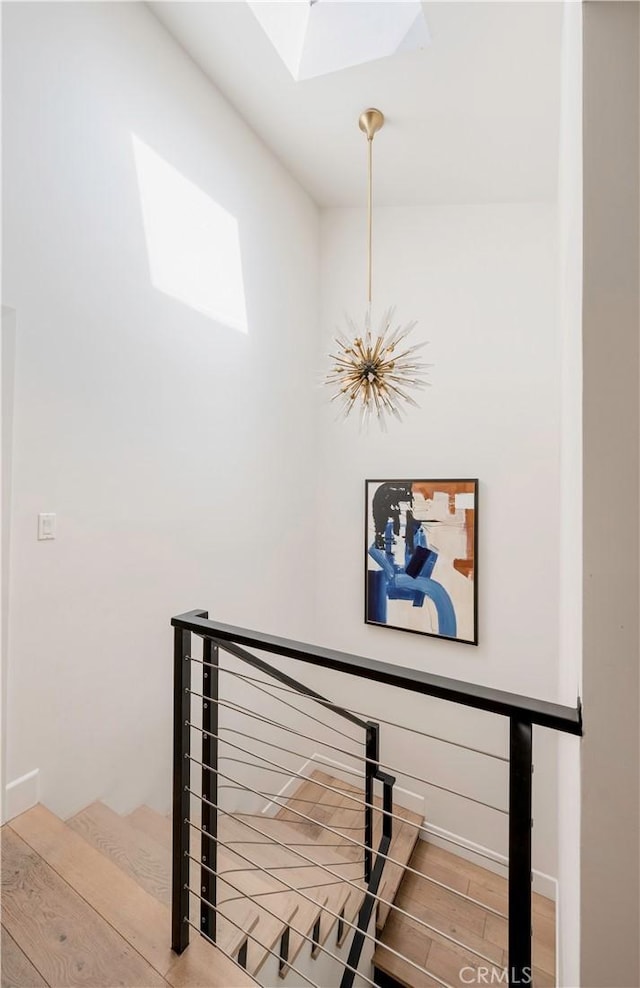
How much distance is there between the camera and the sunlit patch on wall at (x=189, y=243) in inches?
87.4

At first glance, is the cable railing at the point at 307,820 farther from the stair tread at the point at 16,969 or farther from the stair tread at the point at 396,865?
the stair tread at the point at 16,969

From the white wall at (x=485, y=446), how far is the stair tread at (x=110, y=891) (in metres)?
1.97

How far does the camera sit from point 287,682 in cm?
173

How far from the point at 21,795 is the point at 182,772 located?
2.71 ft

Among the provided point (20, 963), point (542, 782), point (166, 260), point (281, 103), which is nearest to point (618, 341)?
point (20, 963)

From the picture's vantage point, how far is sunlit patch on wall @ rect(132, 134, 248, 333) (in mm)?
2219

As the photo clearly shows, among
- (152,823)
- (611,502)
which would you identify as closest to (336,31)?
(611,502)

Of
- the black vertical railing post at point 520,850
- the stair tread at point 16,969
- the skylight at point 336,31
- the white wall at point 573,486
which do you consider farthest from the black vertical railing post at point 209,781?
the skylight at point 336,31

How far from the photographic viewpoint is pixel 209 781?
1364 millimetres

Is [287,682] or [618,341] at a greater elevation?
[618,341]

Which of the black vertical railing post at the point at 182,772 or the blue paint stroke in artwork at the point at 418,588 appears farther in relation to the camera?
the blue paint stroke in artwork at the point at 418,588

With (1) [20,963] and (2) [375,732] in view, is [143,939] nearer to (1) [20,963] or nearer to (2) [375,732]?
(1) [20,963]

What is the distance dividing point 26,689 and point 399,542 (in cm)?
236

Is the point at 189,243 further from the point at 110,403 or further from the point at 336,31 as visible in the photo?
the point at 336,31
